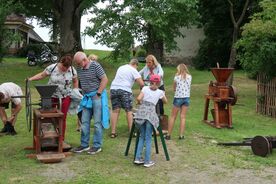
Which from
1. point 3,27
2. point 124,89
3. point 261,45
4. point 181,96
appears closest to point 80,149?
point 124,89

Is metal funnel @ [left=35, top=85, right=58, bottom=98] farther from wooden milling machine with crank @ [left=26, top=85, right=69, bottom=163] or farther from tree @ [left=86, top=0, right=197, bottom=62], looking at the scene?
tree @ [left=86, top=0, right=197, bottom=62]

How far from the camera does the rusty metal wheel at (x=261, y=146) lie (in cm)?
905

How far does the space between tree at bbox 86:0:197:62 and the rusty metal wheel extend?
10.5 m

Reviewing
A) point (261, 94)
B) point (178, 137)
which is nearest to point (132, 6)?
point (261, 94)

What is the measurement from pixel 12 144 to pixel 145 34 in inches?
455

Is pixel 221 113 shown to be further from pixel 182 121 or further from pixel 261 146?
pixel 261 146

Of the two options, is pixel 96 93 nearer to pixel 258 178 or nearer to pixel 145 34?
pixel 258 178

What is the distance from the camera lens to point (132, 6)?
20.1 metres

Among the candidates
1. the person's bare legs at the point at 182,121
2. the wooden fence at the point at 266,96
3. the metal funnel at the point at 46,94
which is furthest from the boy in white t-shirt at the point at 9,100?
the wooden fence at the point at 266,96

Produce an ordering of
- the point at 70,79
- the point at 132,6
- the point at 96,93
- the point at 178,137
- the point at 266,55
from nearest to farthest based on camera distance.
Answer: the point at 96,93 < the point at 70,79 < the point at 178,137 < the point at 266,55 < the point at 132,6

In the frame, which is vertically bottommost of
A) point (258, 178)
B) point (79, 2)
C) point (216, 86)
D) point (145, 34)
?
point (258, 178)

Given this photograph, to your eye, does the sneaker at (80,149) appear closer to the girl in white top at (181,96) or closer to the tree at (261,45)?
the girl in white top at (181,96)

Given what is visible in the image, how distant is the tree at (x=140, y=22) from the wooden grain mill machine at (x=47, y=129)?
10.9m

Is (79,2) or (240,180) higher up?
(79,2)
